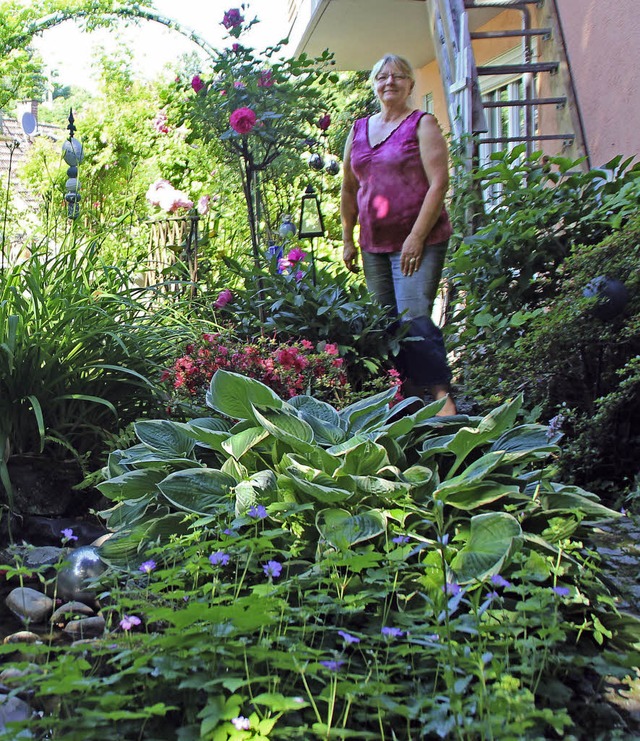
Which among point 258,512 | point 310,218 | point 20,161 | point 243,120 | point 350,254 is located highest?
point 20,161

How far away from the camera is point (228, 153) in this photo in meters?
5.82

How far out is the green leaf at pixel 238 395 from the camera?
285 cm

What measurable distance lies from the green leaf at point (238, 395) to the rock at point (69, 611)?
734mm

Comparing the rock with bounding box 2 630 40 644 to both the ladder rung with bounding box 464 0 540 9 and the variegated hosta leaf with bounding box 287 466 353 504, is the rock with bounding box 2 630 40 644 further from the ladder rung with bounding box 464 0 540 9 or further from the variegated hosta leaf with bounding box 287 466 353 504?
the ladder rung with bounding box 464 0 540 9

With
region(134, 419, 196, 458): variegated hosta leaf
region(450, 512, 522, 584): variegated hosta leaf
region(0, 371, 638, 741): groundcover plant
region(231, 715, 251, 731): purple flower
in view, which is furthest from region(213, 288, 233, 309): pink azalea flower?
region(231, 715, 251, 731): purple flower

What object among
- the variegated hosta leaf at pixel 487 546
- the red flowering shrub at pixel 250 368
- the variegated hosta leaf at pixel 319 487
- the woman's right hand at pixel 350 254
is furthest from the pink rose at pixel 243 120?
the variegated hosta leaf at pixel 487 546

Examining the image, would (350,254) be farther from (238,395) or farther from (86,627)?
(86,627)

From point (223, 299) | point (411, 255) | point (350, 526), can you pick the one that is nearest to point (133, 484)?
point (350, 526)

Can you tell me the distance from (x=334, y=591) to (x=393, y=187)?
2.80 metres

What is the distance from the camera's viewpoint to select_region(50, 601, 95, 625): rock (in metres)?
2.68

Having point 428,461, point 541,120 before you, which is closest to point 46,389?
point 428,461

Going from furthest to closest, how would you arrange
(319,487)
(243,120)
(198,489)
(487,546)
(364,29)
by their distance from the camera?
(364,29) < (243,120) < (198,489) < (319,487) < (487,546)

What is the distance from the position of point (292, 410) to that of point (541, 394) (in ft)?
5.22

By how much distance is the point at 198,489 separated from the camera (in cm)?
264
